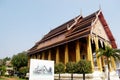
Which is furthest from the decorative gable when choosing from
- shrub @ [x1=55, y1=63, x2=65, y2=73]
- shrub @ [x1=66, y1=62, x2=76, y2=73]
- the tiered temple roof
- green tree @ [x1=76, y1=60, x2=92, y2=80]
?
shrub @ [x1=55, y1=63, x2=65, y2=73]

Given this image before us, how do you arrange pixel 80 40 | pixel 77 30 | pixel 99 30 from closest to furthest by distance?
pixel 77 30
pixel 80 40
pixel 99 30

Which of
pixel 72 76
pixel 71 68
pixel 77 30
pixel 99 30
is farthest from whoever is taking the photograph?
pixel 99 30

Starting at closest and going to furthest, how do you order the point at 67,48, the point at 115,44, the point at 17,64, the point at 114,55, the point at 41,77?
the point at 41,77
the point at 114,55
the point at 67,48
the point at 115,44
the point at 17,64

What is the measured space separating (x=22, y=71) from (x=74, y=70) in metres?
13.7

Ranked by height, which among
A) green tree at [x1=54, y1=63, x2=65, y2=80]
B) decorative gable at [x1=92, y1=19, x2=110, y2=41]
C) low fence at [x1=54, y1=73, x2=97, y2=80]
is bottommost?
low fence at [x1=54, y1=73, x2=97, y2=80]

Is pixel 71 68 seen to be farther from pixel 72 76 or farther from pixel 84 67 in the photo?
pixel 84 67

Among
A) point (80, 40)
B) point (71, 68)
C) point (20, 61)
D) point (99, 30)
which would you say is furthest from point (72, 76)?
point (20, 61)

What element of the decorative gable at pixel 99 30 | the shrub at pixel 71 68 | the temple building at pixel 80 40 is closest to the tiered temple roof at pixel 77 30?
the temple building at pixel 80 40

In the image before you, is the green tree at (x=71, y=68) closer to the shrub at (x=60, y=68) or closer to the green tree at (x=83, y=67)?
the green tree at (x=83, y=67)

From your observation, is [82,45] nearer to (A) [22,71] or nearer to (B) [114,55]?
(B) [114,55]

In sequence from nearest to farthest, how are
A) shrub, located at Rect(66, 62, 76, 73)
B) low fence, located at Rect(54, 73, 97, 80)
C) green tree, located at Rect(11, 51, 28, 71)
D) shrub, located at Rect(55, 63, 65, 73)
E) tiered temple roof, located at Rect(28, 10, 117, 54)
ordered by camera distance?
low fence, located at Rect(54, 73, 97, 80) < shrub, located at Rect(66, 62, 76, 73) < shrub, located at Rect(55, 63, 65, 73) < tiered temple roof, located at Rect(28, 10, 117, 54) < green tree, located at Rect(11, 51, 28, 71)

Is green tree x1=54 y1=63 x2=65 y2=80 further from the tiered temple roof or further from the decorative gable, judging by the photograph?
the decorative gable

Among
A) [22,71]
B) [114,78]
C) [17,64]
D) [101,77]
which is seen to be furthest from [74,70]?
[17,64]

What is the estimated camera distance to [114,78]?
2430cm
